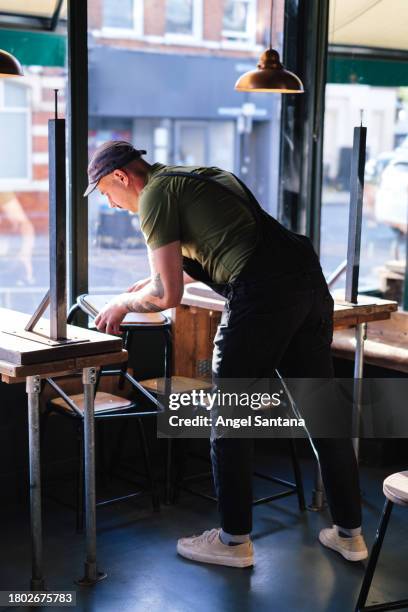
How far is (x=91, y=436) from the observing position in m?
2.93

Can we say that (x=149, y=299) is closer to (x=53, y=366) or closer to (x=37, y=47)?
(x=53, y=366)

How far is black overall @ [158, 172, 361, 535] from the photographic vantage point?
2.96m

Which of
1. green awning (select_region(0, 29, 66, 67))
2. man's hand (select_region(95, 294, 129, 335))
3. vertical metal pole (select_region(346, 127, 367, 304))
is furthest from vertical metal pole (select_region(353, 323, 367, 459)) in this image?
green awning (select_region(0, 29, 66, 67))

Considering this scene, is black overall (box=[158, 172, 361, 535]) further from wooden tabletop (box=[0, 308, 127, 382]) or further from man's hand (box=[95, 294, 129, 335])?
wooden tabletop (box=[0, 308, 127, 382])

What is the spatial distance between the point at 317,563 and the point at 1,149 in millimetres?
2213

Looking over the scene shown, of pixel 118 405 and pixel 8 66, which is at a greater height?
pixel 8 66

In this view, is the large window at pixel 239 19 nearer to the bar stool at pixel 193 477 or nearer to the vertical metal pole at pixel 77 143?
the vertical metal pole at pixel 77 143

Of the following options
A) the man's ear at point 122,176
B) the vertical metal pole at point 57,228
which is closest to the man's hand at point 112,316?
the vertical metal pole at point 57,228

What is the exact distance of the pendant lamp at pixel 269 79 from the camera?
3.73 meters

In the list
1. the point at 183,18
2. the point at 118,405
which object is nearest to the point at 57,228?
the point at 118,405

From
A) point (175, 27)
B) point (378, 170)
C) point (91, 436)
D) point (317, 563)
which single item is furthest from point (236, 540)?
point (175, 27)

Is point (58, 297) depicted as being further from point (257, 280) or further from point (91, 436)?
point (257, 280)

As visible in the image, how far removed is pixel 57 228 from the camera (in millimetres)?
2865

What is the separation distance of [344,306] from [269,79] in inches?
39.6
